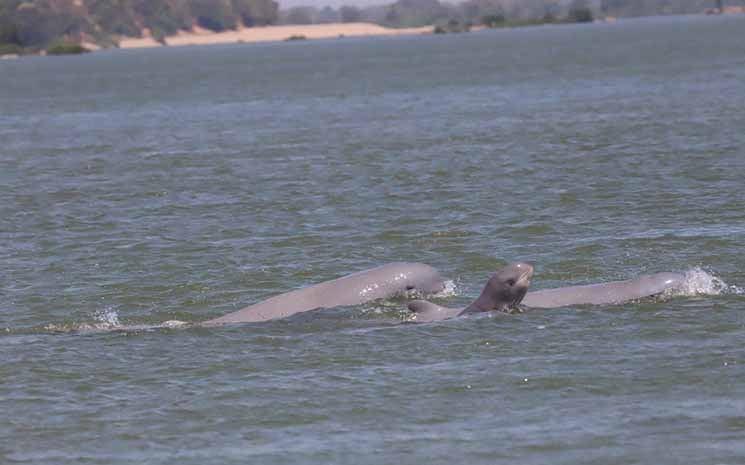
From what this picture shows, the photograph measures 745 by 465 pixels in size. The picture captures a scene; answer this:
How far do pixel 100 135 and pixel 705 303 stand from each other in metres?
37.7

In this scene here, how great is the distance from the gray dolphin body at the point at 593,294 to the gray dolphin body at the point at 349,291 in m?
0.99

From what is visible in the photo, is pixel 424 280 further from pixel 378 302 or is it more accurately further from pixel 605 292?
pixel 605 292

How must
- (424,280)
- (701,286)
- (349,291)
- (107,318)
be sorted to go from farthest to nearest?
(424,280) < (107,318) < (349,291) < (701,286)

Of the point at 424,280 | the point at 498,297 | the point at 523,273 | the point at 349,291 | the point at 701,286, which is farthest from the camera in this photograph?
the point at 424,280

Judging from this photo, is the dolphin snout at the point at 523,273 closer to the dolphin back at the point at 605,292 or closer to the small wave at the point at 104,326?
the dolphin back at the point at 605,292

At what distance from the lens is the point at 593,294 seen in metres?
17.0

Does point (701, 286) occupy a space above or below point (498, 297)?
below

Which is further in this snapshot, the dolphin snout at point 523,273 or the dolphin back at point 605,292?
the dolphin back at point 605,292

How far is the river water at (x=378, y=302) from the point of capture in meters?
12.5

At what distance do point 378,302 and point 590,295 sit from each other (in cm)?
246

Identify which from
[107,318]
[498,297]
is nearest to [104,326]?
[107,318]

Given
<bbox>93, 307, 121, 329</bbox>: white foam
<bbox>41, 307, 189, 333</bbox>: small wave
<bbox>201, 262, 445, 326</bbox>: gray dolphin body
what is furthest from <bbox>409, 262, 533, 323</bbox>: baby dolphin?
<bbox>93, 307, 121, 329</bbox>: white foam

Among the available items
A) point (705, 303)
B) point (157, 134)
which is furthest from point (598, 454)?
point (157, 134)

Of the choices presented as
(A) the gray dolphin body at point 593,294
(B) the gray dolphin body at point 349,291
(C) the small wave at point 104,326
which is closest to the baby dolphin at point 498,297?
(A) the gray dolphin body at point 593,294
